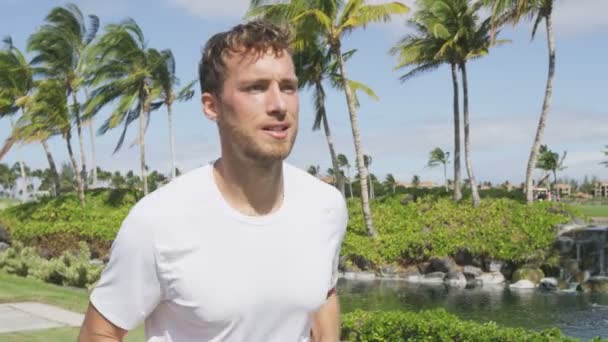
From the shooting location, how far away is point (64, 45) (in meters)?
40.1

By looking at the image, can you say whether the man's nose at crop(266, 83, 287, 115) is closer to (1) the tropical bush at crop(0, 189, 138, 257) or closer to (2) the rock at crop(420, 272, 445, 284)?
(2) the rock at crop(420, 272, 445, 284)

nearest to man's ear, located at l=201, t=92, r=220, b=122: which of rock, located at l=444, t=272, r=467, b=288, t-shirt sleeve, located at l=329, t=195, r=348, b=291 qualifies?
t-shirt sleeve, located at l=329, t=195, r=348, b=291

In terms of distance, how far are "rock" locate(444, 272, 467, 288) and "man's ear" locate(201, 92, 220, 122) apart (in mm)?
22395

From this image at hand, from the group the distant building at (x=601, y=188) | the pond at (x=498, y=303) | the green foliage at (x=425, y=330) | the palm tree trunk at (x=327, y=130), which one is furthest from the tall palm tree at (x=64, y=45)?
the distant building at (x=601, y=188)

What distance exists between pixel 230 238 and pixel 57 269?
14711 millimetres

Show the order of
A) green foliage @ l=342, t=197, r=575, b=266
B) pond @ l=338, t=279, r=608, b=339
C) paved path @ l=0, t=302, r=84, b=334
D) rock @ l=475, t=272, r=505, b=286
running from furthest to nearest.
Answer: green foliage @ l=342, t=197, r=575, b=266, rock @ l=475, t=272, r=505, b=286, pond @ l=338, t=279, r=608, b=339, paved path @ l=0, t=302, r=84, b=334

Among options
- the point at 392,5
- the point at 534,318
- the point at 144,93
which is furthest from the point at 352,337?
the point at 144,93

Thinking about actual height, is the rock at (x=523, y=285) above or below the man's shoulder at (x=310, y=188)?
below

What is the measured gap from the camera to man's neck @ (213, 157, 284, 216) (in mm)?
2033

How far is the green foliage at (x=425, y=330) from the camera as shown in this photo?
332 inches

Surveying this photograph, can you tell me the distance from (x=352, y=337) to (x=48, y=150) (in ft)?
124

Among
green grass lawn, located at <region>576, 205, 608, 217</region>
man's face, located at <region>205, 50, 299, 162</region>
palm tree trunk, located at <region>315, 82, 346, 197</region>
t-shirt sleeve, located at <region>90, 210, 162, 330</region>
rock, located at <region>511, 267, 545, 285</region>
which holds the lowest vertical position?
rock, located at <region>511, 267, 545, 285</region>

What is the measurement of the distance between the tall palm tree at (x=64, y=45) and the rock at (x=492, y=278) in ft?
85.3

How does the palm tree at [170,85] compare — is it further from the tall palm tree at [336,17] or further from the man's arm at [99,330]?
the man's arm at [99,330]
